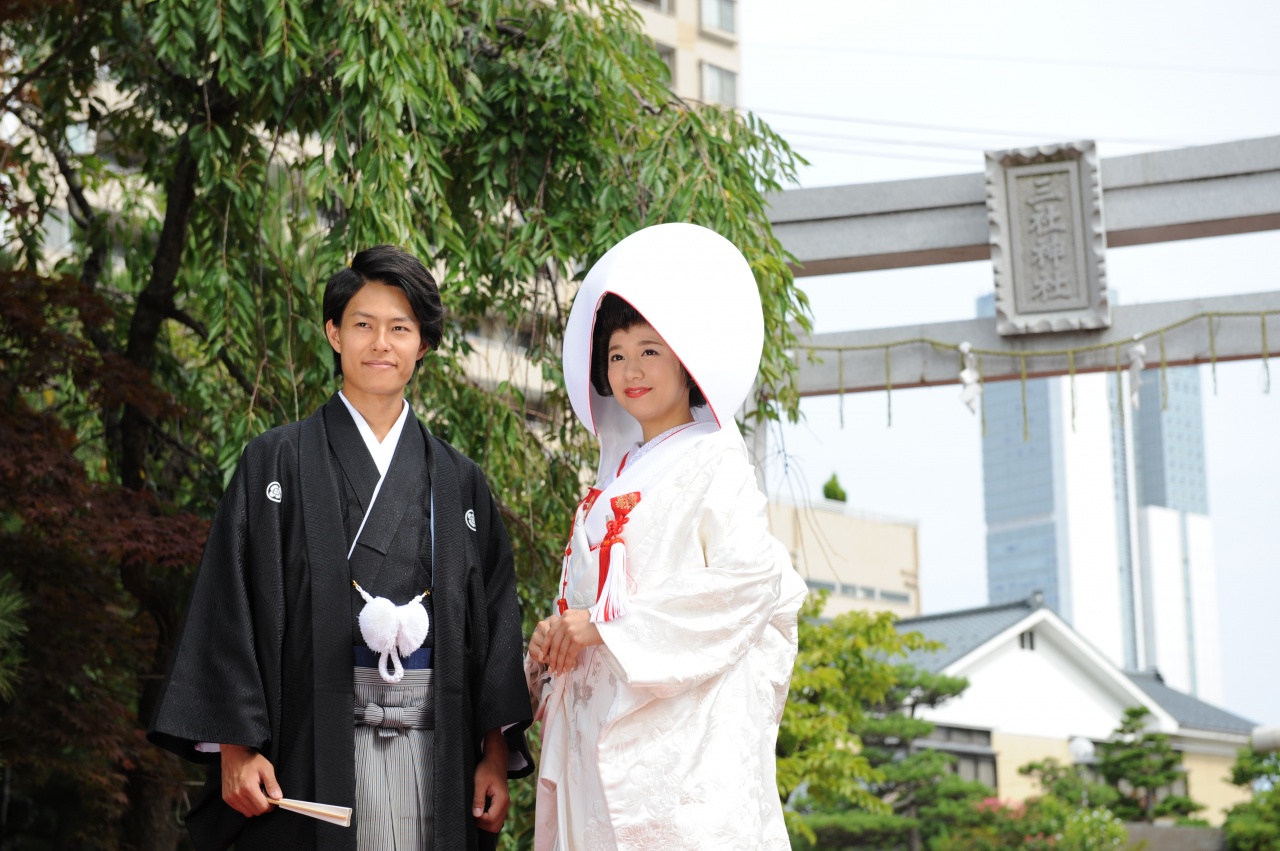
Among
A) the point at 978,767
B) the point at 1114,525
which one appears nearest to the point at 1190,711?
the point at 978,767

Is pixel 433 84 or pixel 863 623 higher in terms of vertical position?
pixel 433 84

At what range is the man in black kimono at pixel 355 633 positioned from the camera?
2596 millimetres

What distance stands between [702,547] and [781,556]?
199 millimetres

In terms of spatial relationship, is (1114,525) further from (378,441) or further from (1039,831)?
(378,441)

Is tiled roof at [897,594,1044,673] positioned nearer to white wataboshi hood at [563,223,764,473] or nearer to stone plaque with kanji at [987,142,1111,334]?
stone plaque with kanji at [987,142,1111,334]

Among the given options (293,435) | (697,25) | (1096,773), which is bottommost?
(1096,773)

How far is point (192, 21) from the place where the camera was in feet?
14.4

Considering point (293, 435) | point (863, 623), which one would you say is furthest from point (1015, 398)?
point (293, 435)

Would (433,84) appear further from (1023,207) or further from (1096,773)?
(1096,773)

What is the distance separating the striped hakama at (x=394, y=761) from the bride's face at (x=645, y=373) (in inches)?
28.3

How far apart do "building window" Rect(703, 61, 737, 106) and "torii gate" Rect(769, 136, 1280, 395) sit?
16038 mm

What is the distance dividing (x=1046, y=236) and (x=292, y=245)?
4661mm

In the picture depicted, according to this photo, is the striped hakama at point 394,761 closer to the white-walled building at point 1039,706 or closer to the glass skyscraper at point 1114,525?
the white-walled building at point 1039,706

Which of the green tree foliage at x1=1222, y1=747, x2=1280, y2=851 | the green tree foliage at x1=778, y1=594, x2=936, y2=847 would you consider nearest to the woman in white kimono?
the green tree foliage at x1=778, y1=594, x2=936, y2=847
